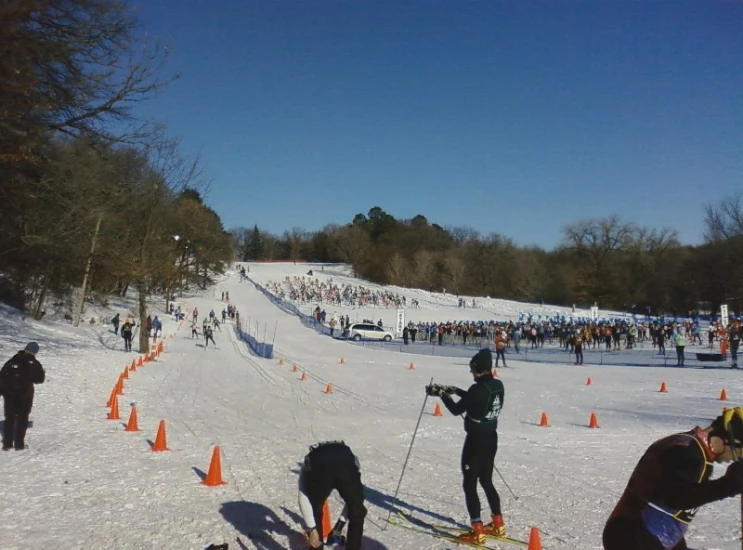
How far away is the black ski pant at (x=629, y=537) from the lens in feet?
11.1

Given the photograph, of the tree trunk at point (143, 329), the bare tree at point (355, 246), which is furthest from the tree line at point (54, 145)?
the bare tree at point (355, 246)

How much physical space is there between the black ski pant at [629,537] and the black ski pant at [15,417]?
965 centimetres

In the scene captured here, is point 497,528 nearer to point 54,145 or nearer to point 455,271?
point 54,145

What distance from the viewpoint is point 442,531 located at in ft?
22.3

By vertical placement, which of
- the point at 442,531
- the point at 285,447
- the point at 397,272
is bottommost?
the point at 285,447

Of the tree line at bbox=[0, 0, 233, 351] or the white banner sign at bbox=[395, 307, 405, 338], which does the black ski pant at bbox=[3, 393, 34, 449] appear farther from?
the white banner sign at bbox=[395, 307, 405, 338]

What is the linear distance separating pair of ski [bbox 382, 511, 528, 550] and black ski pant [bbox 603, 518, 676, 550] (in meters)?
2.90

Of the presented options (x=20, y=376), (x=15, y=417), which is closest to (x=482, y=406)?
(x=20, y=376)

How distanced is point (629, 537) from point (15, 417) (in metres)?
10.0

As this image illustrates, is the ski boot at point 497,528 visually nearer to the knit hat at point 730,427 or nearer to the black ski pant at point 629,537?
the black ski pant at point 629,537

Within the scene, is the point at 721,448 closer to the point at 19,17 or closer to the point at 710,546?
the point at 710,546

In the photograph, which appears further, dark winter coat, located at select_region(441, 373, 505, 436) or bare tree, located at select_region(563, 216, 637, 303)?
bare tree, located at select_region(563, 216, 637, 303)

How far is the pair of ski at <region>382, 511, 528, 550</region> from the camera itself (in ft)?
20.7

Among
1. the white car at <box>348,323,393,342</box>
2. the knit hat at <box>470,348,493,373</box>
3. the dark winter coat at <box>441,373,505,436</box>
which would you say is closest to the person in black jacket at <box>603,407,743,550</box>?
the dark winter coat at <box>441,373,505,436</box>
